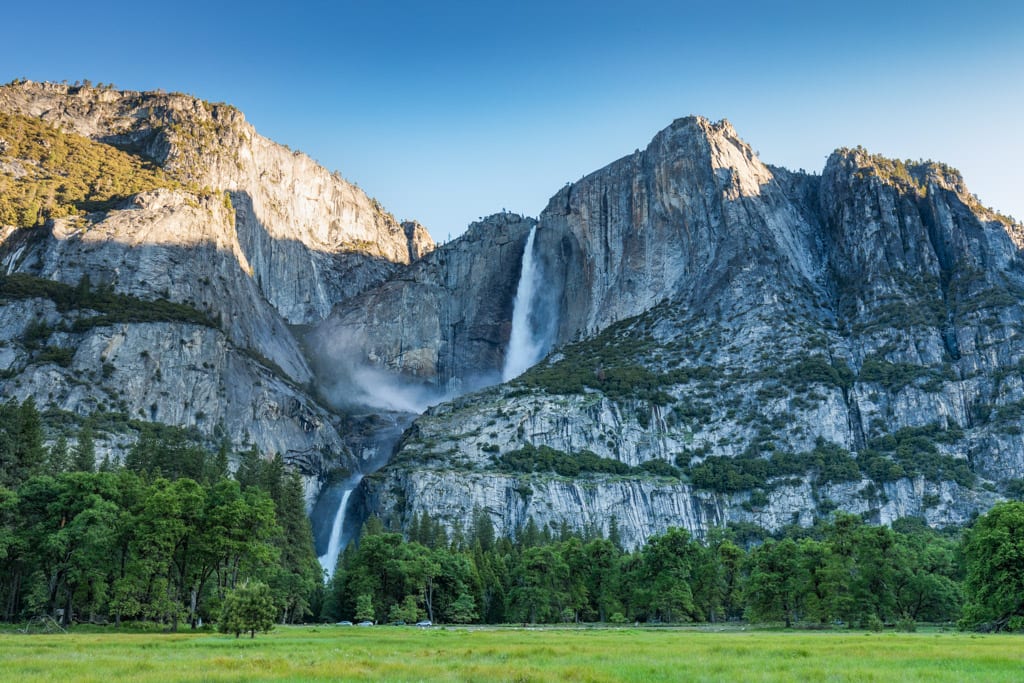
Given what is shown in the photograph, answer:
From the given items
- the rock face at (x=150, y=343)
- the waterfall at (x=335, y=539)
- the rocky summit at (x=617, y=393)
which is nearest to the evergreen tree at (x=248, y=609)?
the rocky summit at (x=617, y=393)

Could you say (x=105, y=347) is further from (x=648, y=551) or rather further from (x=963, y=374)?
(x=963, y=374)

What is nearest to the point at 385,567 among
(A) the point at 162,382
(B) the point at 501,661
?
(B) the point at 501,661

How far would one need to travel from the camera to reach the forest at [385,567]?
67.7m

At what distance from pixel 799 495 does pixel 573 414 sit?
4188 centimetres

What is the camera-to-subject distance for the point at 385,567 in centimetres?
9744

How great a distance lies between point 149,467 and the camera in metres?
109

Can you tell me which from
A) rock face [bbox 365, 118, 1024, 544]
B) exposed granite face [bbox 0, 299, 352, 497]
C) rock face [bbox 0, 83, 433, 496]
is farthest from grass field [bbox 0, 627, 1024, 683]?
rock face [bbox 0, 83, 433, 496]

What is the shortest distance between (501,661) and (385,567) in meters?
63.9

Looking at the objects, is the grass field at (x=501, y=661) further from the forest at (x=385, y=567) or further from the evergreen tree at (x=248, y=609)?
the forest at (x=385, y=567)

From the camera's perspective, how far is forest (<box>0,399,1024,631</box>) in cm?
6769

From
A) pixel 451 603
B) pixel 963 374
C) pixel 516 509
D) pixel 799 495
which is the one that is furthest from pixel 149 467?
pixel 963 374

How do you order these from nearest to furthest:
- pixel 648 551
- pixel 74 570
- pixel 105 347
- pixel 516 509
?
pixel 74 570 < pixel 648 551 < pixel 516 509 < pixel 105 347

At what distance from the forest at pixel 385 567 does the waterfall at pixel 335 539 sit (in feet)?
105

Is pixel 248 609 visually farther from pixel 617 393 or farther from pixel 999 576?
pixel 617 393
